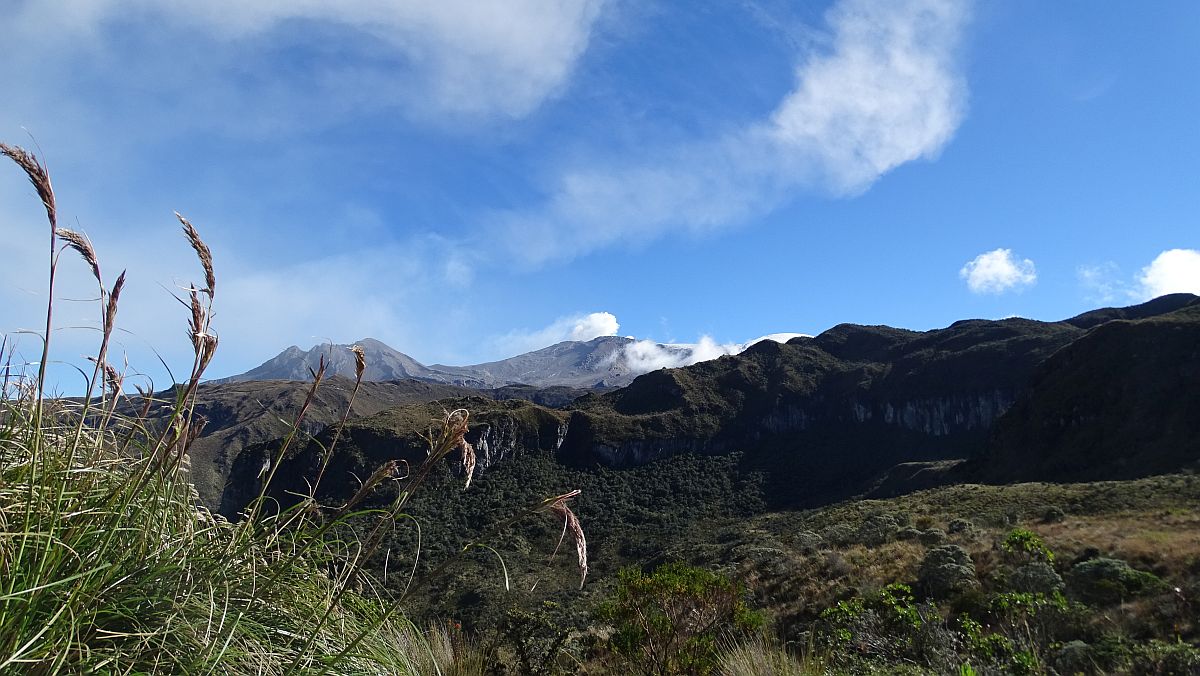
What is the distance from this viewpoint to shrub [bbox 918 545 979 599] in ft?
37.7

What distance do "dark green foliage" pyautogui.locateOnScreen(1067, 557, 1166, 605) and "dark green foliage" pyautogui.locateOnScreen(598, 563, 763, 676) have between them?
6689 millimetres

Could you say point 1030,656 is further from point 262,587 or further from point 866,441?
point 866,441

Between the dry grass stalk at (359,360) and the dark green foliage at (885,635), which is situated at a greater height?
the dry grass stalk at (359,360)

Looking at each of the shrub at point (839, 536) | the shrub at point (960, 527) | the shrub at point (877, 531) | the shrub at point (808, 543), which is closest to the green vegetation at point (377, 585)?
the shrub at point (877, 531)

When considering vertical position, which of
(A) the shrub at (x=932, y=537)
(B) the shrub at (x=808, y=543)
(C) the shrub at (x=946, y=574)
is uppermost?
(C) the shrub at (x=946, y=574)

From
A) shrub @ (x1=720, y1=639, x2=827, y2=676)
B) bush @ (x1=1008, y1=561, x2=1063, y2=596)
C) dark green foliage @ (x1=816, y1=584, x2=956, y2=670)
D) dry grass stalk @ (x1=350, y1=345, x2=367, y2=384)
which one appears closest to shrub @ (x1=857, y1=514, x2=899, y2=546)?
bush @ (x1=1008, y1=561, x2=1063, y2=596)

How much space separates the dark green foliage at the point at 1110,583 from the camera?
9.07 m

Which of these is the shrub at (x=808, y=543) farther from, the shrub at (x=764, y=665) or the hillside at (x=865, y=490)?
the shrub at (x=764, y=665)

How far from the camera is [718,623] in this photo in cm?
568

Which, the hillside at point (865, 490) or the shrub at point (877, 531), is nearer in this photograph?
the hillside at point (865, 490)

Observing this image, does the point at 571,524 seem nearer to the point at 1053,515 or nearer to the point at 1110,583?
the point at 1110,583

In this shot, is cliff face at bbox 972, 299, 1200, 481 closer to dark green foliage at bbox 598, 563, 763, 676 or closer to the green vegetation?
the green vegetation

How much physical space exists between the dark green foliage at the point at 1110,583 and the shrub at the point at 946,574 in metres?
1.73

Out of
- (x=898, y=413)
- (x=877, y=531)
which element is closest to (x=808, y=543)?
(x=877, y=531)
